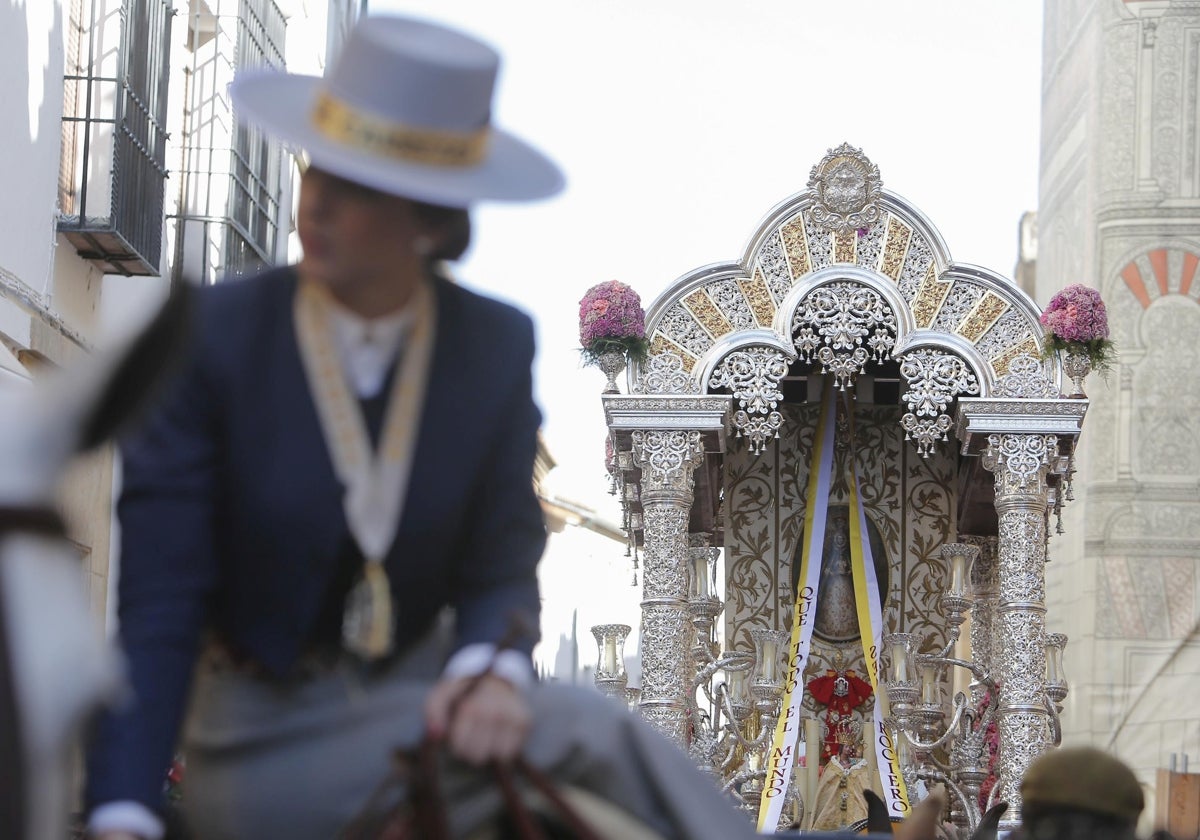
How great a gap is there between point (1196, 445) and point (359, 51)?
673 inches

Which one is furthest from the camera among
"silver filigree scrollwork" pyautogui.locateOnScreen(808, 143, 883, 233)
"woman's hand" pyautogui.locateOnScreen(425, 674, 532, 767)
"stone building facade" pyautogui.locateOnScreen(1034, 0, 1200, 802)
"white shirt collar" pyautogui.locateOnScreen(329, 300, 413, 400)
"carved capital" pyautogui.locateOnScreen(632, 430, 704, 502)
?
"stone building facade" pyautogui.locateOnScreen(1034, 0, 1200, 802)

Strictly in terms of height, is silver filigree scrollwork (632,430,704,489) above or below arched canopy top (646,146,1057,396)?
below

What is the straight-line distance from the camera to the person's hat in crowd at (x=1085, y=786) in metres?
2.99

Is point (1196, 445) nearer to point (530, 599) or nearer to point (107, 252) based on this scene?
point (107, 252)

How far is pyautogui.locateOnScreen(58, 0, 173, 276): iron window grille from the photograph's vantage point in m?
12.3

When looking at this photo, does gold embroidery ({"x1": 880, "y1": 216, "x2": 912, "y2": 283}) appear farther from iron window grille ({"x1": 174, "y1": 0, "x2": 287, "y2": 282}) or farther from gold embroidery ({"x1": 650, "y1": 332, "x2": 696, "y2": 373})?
iron window grille ({"x1": 174, "y1": 0, "x2": 287, "y2": 282})

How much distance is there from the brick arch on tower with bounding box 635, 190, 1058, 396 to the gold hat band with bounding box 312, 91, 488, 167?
8853mm

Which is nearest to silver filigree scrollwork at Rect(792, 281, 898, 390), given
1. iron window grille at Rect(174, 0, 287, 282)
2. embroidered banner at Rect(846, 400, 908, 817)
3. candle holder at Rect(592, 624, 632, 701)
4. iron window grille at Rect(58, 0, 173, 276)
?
embroidered banner at Rect(846, 400, 908, 817)

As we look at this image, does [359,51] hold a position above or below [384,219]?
above

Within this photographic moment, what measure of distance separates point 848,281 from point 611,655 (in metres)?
2.39

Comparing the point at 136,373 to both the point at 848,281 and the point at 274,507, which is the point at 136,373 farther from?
the point at 848,281

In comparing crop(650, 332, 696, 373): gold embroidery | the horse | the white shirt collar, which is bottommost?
the horse

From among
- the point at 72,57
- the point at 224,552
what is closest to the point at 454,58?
the point at 224,552

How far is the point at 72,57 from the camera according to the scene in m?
12.8
